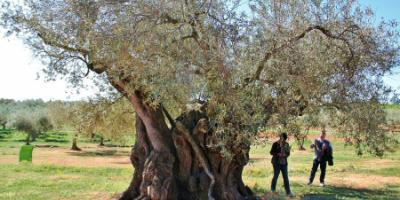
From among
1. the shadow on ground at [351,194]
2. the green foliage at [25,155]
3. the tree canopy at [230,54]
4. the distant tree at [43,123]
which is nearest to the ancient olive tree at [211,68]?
the tree canopy at [230,54]

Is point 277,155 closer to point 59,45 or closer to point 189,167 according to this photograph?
point 189,167

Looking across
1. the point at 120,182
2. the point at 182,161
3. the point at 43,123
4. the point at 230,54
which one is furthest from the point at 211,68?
the point at 43,123

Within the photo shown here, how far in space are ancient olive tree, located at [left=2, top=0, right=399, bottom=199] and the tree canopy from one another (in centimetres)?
3

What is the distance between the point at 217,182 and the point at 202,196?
0.57 meters

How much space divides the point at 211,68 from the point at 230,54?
0.60 meters

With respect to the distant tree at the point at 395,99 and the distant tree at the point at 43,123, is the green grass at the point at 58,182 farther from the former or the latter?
the distant tree at the point at 43,123

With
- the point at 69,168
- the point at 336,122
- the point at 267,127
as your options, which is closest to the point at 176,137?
the point at 267,127

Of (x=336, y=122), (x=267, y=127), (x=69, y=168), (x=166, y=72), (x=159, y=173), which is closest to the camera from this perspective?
(x=166, y=72)

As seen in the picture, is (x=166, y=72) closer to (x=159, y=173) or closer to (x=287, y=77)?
(x=287, y=77)

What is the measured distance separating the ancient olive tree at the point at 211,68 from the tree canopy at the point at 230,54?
0.03 m

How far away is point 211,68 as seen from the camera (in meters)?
11.2

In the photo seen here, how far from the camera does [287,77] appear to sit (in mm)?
12211

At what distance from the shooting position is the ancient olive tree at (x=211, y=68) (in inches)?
449

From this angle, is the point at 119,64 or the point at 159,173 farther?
the point at 159,173
